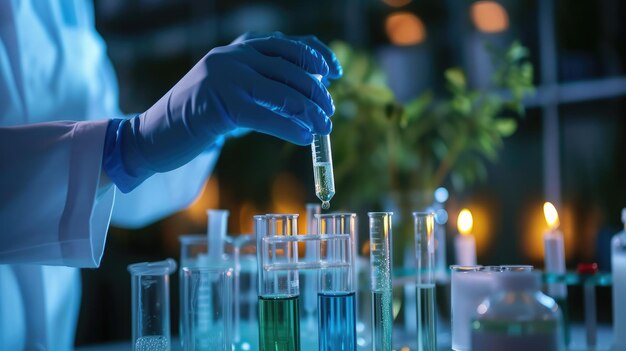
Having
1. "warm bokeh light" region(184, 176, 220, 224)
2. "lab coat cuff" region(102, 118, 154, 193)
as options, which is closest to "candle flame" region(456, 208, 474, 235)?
"lab coat cuff" region(102, 118, 154, 193)

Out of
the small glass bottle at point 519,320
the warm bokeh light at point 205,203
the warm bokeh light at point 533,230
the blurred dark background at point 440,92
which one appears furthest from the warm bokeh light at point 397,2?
the small glass bottle at point 519,320

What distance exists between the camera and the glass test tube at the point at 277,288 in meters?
1.29

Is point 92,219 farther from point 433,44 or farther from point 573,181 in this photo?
point 433,44

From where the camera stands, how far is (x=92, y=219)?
158 centimetres

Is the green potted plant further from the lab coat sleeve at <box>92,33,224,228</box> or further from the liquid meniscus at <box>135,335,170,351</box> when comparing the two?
the liquid meniscus at <box>135,335,170,351</box>

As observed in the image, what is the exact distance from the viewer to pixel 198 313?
1443 millimetres

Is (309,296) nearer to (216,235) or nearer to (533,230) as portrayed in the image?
(216,235)

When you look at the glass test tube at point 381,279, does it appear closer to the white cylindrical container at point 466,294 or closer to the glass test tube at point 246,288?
the white cylindrical container at point 466,294

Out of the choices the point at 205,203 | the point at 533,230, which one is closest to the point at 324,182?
the point at 533,230

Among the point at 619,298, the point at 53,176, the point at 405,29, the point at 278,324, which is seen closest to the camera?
the point at 278,324

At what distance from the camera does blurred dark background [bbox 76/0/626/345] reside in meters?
3.40

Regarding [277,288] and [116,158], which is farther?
[116,158]

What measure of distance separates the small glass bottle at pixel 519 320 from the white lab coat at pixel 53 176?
874mm

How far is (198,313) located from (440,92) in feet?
9.99
